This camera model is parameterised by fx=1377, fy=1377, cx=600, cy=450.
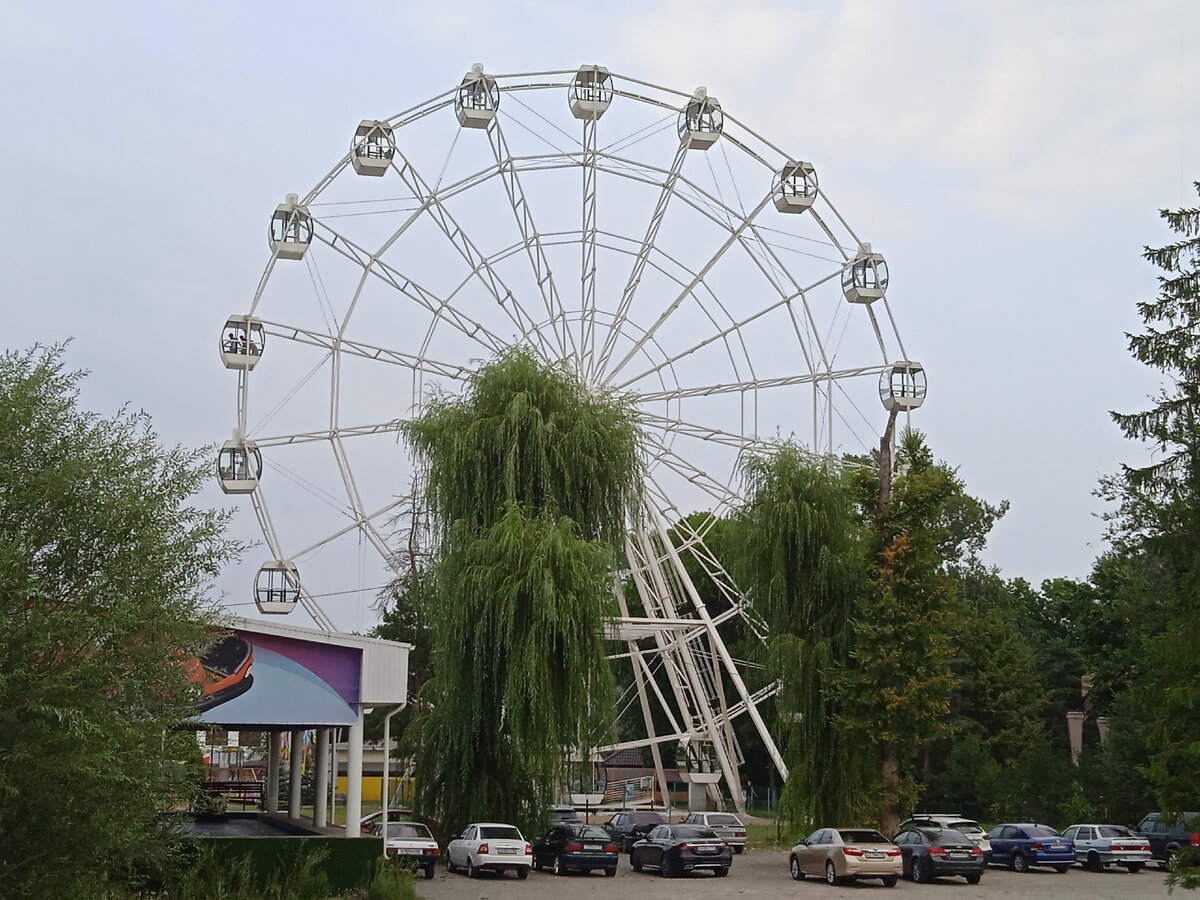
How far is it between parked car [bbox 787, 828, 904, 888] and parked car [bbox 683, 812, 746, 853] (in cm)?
712

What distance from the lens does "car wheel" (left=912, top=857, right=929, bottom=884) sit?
2795 cm

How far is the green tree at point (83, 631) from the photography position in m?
12.5

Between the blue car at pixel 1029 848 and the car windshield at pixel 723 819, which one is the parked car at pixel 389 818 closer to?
the car windshield at pixel 723 819

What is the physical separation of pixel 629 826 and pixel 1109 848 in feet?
41.5

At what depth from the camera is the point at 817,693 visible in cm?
3297

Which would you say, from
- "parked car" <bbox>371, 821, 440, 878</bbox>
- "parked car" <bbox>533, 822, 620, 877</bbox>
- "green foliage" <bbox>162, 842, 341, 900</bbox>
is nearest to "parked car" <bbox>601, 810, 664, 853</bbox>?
"parked car" <bbox>533, 822, 620, 877</bbox>

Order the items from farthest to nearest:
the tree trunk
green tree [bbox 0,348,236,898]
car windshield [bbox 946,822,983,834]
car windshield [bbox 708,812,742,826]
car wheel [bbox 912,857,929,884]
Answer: car windshield [bbox 708,812,742,826] → the tree trunk → car windshield [bbox 946,822,983,834] → car wheel [bbox 912,857,929,884] → green tree [bbox 0,348,236,898]

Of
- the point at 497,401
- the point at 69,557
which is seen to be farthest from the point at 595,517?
the point at 69,557

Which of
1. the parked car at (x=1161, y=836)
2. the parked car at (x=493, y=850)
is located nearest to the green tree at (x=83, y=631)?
the parked car at (x=493, y=850)

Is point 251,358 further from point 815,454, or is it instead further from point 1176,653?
point 1176,653

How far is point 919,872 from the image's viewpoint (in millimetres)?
28078

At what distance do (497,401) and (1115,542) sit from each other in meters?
22.4

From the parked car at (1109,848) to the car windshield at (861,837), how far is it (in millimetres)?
7469

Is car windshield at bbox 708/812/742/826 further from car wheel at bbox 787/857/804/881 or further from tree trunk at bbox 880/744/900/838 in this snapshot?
car wheel at bbox 787/857/804/881
